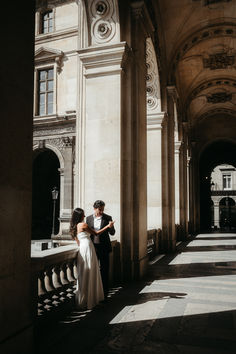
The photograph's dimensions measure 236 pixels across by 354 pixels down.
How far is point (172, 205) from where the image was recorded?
42.5ft

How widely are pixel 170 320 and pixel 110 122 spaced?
4104 millimetres

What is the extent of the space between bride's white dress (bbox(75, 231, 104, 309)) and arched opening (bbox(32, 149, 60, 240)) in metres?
21.6

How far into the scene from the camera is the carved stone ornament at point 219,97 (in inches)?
891

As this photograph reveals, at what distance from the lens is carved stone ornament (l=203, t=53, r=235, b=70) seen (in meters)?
16.8

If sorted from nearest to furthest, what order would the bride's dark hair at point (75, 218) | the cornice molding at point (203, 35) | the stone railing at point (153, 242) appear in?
the bride's dark hair at point (75, 218), the stone railing at point (153, 242), the cornice molding at point (203, 35)

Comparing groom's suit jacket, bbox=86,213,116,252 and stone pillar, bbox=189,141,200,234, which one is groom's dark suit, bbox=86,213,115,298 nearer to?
groom's suit jacket, bbox=86,213,116,252

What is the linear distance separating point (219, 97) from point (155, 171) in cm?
1364

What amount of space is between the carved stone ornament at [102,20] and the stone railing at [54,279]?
473 cm

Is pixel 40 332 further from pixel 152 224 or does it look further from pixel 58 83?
pixel 58 83

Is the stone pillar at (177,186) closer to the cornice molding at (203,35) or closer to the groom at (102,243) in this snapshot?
the cornice molding at (203,35)

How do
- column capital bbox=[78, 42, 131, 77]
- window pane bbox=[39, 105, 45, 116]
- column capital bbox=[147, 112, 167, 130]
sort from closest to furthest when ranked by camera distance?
1. column capital bbox=[78, 42, 131, 77]
2. column capital bbox=[147, 112, 167, 130]
3. window pane bbox=[39, 105, 45, 116]

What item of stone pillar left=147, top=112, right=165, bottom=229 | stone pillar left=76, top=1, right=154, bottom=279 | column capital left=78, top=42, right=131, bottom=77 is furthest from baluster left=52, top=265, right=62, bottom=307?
stone pillar left=147, top=112, right=165, bottom=229

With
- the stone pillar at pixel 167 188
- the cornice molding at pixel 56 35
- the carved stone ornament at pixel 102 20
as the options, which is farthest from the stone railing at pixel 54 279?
the cornice molding at pixel 56 35

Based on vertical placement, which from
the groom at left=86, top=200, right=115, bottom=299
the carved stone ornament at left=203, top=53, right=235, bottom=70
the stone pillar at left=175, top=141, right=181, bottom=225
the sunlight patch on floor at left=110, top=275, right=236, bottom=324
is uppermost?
the carved stone ornament at left=203, top=53, right=235, bottom=70
